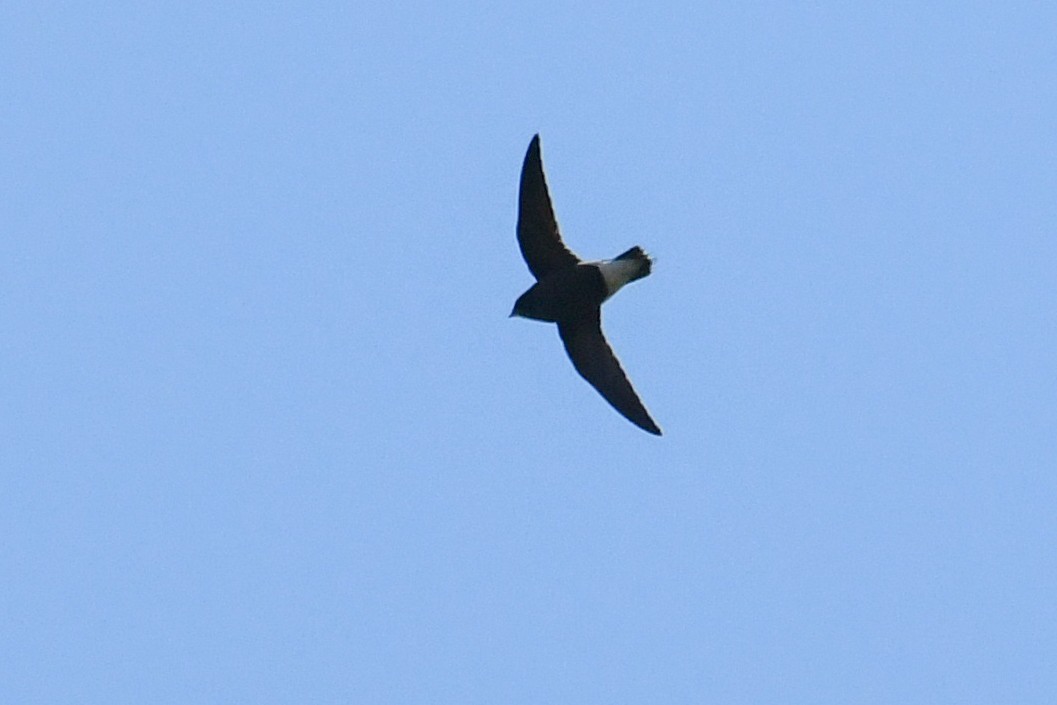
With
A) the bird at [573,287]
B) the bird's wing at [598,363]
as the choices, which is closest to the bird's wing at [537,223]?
the bird at [573,287]

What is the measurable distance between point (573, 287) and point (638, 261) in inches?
22.4

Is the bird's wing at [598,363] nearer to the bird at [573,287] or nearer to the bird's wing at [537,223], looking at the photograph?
the bird at [573,287]

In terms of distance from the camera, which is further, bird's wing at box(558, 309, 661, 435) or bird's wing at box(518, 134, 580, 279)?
bird's wing at box(558, 309, 661, 435)

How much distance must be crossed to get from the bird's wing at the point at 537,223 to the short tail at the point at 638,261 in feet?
1.33

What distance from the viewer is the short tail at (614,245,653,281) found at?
1729 inches

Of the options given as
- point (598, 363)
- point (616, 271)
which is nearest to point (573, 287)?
point (616, 271)

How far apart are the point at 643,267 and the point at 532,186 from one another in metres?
1.10

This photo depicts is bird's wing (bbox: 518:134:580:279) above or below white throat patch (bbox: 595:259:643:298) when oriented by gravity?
above

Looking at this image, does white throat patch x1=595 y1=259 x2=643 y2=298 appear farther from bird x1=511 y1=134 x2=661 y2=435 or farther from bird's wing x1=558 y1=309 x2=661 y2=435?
bird's wing x1=558 y1=309 x2=661 y2=435

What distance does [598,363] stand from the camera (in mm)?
44250

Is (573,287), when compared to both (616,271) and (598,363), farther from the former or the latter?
(598,363)

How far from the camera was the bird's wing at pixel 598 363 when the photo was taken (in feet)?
145

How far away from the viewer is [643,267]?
43969 mm

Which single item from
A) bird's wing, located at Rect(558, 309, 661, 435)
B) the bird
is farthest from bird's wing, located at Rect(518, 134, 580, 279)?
bird's wing, located at Rect(558, 309, 661, 435)
